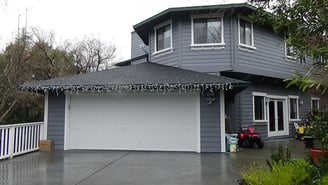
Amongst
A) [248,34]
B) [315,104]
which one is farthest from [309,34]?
[315,104]

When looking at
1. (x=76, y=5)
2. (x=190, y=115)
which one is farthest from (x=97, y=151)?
(x=76, y=5)

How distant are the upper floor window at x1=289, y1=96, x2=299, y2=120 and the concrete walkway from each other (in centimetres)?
666

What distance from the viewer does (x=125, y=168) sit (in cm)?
746

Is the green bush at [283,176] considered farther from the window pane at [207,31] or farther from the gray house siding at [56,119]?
the window pane at [207,31]

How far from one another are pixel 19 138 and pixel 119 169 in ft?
13.3

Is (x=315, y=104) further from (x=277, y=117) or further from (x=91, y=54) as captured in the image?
(x=91, y=54)

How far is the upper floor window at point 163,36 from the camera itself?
520 inches

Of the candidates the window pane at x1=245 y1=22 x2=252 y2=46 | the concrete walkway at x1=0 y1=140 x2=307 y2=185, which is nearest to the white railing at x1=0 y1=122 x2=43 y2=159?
the concrete walkway at x1=0 y1=140 x2=307 y2=185

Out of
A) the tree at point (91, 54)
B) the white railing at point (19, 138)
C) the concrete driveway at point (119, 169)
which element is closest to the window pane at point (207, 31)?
the concrete driveway at point (119, 169)

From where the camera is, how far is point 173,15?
12.6 meters

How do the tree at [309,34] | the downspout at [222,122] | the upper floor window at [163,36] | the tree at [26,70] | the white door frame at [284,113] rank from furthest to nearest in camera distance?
1. the tree at [26,70]
2. the white door frame at [284,113]
3. the upper floor window at [163,36]
4. the downspout at [222,122]
5. the tree at [309,34]

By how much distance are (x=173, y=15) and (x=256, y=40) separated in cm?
388

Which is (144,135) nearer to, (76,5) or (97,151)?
(97,151)

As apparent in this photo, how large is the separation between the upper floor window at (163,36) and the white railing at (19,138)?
6.02 m
